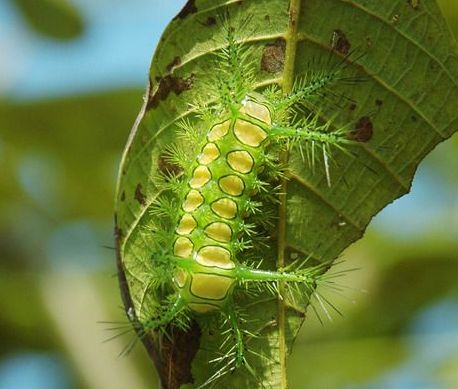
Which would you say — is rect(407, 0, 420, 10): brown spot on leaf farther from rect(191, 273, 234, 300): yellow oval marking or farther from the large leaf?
rect(191, 273, 234, 300): yellow oval marking

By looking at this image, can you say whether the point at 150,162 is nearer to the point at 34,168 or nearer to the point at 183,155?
the point at 183,155

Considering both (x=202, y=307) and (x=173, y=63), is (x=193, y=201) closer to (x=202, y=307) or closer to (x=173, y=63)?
(x=202, y=307)

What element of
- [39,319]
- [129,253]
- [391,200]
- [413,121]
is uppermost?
[413,121]

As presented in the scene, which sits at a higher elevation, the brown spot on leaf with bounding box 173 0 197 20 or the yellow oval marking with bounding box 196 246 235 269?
the brown spot on leaf with bounding box 173 0 197 20

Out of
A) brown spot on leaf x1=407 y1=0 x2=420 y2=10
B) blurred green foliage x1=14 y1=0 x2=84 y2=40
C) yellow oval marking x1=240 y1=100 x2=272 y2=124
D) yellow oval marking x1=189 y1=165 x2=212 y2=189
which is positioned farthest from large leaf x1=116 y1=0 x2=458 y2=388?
blurred green foliage x1=14 y1=0 x2=84 y2=40

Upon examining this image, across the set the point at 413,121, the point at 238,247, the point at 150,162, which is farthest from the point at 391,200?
the point at 150,162

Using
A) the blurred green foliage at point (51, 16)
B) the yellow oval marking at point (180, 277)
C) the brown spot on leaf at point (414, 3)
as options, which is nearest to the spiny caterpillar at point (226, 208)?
the yellow oval marking at point (180, 277)

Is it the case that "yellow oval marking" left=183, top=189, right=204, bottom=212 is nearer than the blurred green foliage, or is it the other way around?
"yellow oval marking" left=183, top=189, right=204, bottom=212
